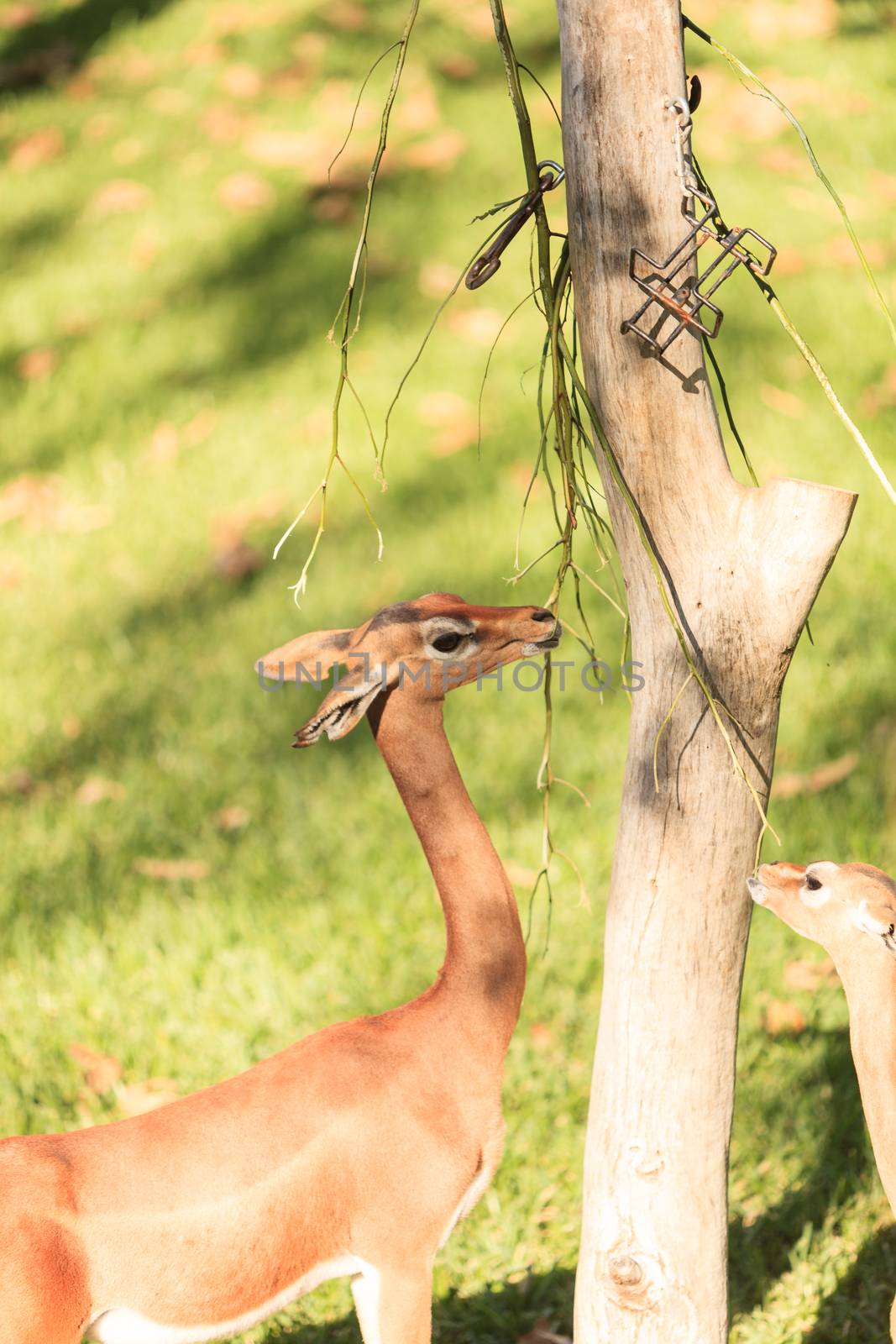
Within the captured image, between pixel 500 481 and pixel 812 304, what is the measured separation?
162cm

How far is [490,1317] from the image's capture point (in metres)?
2.70

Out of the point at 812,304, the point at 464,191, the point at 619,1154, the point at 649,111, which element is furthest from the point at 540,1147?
the point at 464,191

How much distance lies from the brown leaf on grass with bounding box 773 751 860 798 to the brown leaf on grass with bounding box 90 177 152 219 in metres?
4.91

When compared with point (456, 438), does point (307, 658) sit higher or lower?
higher

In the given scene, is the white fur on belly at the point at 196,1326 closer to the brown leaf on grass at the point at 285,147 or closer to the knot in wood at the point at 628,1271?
the knot in wood at the point at 628,1271

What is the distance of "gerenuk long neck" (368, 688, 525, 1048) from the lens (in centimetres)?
198

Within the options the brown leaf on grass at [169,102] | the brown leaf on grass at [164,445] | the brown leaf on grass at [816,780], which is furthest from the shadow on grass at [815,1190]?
the brown leaf on grass at [169,102]

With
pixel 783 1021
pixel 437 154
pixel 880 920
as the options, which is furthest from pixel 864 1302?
pixel 437 154

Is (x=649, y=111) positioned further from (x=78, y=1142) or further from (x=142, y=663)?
(x=142, y=663)

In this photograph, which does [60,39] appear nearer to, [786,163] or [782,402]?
[786,163]

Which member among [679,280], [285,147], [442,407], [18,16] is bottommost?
[442,407]

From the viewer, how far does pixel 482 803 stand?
413 cm

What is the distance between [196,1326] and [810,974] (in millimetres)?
2016

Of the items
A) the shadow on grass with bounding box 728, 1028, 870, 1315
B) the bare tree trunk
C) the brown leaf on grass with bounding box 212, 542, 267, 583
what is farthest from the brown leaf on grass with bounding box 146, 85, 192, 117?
the bare tree trunk
